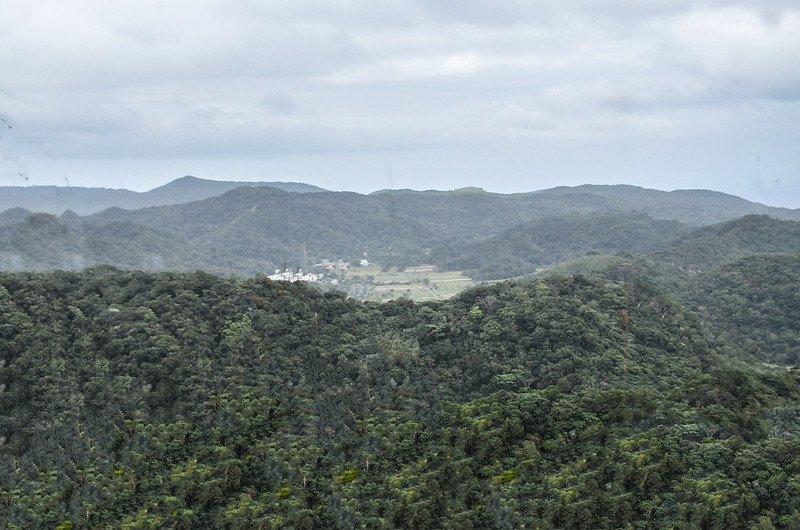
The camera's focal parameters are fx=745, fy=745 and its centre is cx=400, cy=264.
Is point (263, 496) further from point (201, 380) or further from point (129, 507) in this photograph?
point (201, 380)

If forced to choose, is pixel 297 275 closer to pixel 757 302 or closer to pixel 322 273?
pixel 322 273

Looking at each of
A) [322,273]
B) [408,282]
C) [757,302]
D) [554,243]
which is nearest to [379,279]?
[408,282]

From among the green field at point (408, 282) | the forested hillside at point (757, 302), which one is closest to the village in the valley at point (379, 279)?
the green field at point (408, 282)

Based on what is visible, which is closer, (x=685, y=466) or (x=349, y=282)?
(x=685, y=466)

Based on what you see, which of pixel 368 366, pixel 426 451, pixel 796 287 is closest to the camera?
pixel 426 451

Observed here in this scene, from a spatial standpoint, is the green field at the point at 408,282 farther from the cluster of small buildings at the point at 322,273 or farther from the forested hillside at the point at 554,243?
the forested hillside at the point at 554,243

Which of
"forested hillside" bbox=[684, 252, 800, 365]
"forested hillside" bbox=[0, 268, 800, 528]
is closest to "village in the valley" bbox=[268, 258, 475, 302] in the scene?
"forested hillside" bbox=[684, 252, 800, 365]

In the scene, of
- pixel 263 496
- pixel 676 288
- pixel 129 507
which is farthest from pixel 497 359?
pixel 676 288
